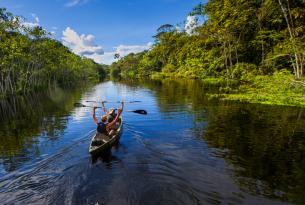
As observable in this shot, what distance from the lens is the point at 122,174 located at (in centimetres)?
1071

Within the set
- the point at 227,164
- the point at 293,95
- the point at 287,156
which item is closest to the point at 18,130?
the point at 227,164

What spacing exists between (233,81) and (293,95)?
73.4 ft

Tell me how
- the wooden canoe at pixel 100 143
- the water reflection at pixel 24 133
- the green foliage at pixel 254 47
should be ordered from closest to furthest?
the wooden canoe at pixel 100 143
the water reflection at pixel 24 133
the green foliage at pixel 254 47

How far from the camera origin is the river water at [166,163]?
350 inches

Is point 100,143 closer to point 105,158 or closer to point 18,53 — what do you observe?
point 105,158

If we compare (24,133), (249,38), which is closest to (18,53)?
(24,133)

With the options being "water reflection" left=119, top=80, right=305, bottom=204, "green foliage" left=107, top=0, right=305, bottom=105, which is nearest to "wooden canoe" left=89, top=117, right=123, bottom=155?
"water reflection" left=119, top=80, right=305, bottom=204

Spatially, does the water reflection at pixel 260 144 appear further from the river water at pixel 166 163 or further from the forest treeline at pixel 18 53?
the forest treeline at pixel 18 53

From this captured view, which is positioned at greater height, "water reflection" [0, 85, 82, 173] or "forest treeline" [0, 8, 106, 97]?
"forest treeline" [0, 8, 106, 97]

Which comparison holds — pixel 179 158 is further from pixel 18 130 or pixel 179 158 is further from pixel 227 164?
pixel 18 130

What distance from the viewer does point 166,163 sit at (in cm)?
1174

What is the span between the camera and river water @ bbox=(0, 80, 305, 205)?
29.1ft

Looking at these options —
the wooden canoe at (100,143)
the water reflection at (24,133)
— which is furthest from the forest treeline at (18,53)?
the wooden canoe at (100,143)

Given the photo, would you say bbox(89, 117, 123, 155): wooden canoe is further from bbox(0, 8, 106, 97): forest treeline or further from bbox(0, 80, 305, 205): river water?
bbox(0, 8, 106, 97): forest treeline
